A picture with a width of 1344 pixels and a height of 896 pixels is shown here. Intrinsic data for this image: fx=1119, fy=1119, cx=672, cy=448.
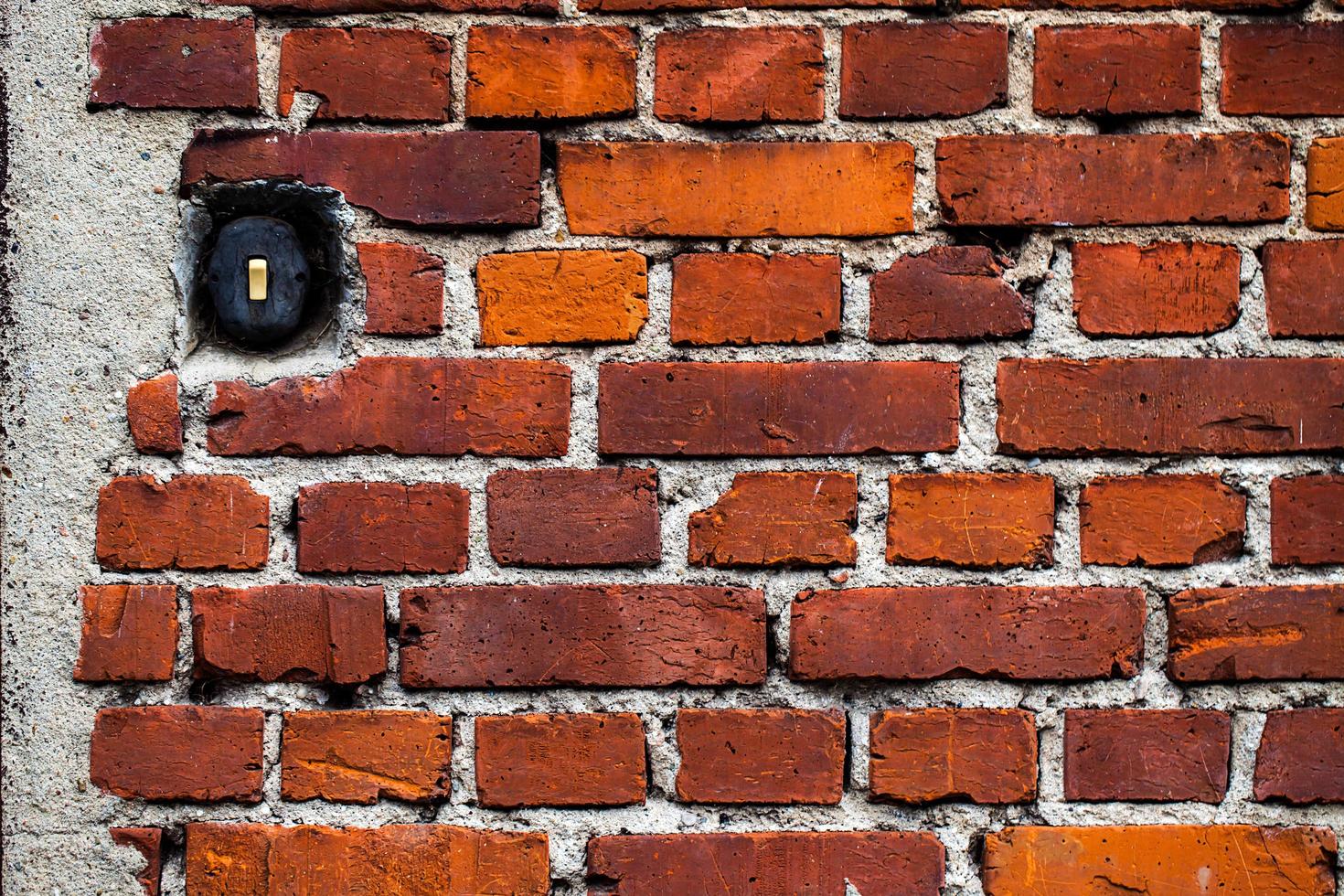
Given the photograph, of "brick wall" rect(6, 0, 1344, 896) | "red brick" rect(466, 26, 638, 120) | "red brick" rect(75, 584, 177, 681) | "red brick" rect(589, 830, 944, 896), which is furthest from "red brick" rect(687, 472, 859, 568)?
"red brick" rect(75, 584, 177, 681)

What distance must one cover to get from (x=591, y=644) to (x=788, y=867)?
248 mm

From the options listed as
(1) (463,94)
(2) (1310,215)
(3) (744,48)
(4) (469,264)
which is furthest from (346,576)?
(2) (1310,215)

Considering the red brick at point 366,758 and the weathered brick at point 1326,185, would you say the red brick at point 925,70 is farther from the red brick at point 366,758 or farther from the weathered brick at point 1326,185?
the red brick at point 366,758

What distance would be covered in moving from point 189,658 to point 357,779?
0.18 metres

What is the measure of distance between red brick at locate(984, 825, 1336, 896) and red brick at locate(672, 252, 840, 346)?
1.51 ft

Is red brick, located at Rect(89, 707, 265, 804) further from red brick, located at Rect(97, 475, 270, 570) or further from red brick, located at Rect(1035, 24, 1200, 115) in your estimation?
red brick, located at Rect(1035, 24, 1200, 115)

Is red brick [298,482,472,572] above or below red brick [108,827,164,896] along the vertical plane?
above

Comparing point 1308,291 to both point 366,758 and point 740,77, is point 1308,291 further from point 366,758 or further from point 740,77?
point 366,758

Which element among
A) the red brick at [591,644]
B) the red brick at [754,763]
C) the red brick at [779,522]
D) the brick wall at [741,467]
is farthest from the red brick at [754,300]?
the red brick at [754,763]

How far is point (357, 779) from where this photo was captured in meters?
0.94

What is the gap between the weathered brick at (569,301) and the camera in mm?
951

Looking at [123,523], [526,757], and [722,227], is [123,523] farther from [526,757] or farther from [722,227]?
[722,227]

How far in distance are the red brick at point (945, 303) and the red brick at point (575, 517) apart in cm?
25

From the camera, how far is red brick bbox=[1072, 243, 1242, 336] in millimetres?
951
